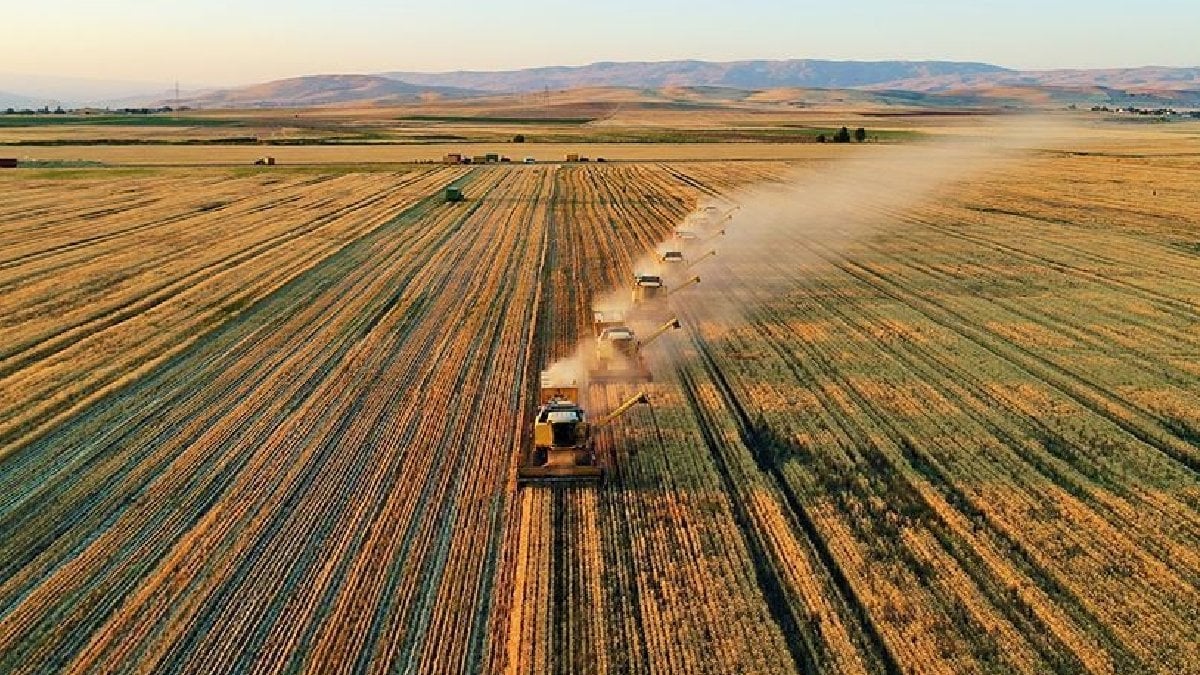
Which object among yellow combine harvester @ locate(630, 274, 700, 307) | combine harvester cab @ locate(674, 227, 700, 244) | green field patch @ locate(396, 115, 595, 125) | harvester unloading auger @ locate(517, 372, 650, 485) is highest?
green field patch @ locate(396, 115, 595, 125)

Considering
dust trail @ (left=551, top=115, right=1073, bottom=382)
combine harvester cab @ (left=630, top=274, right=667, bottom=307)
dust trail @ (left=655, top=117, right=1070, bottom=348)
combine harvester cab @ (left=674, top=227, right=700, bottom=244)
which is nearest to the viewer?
combine harvester cab @ (left=630, top=274, right=667, bottom=307)

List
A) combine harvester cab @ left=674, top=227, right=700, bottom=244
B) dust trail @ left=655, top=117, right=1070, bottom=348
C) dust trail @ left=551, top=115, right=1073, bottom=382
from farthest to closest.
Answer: combine harvester cab @ left=674, top=227, right=700, bottom=244
dust trail @ left=655, top=117, right=1070, bottom=348
dust trail @ left=551, top=115, right=1073, bottom=382

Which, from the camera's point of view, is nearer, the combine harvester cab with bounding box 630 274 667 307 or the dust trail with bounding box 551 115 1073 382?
the combine harvester cab with bounding box 630 274 667 307

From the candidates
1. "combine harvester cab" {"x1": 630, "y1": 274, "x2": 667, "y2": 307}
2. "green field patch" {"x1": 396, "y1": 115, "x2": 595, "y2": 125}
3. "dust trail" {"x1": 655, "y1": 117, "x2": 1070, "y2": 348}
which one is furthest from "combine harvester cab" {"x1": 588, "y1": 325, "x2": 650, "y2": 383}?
"green field patch" {"x1": 396, "y1": 115, "x2": 595, "y2": 125}

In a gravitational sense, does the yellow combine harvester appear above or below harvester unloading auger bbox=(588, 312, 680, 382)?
above

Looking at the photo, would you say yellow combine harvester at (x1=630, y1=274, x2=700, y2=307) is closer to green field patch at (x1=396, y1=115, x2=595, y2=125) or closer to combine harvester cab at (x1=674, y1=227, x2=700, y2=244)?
combine harvester cab at (x1=674, y1=227, x2=700, y2=244)

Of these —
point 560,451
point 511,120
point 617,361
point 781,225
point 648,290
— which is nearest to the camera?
point 560,451

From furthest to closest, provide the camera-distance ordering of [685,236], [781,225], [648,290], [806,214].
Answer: [806,214]
[781,225]
[685,236]
[648,290]

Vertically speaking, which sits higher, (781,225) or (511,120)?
(511,120)

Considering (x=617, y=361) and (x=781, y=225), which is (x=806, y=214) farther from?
(x=617, y=361)

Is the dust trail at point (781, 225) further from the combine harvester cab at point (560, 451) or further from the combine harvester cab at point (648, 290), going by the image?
the combine harvester cab at point (560, 451)

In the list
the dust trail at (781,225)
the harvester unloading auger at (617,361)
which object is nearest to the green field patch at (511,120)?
the dust trail at (781,225)

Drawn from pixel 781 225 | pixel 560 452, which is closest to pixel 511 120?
pixel 781 225
